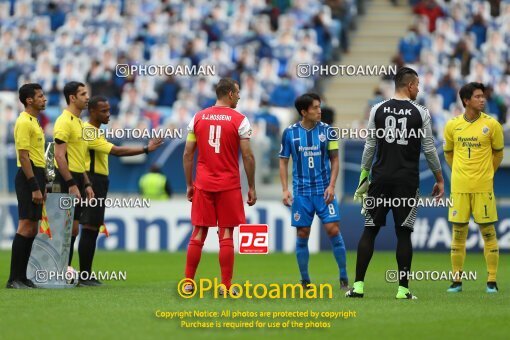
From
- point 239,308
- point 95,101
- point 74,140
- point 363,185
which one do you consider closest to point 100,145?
point 74,140

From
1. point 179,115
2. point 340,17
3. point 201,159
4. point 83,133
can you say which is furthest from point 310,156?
point 340,17

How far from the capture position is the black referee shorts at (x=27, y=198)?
47.3 feet

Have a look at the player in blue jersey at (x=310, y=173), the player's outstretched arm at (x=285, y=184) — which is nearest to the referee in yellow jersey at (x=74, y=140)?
the player's outstretched arm at (x=285, y=184)

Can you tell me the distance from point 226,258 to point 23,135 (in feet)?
9.37

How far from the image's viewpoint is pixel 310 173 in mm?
14633

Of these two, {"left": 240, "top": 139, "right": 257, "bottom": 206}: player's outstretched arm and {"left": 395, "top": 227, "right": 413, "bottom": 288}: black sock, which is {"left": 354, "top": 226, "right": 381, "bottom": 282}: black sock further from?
{"left": 240, "top": 139, "right": 257, "bottom": 206}: player's outstretched arm

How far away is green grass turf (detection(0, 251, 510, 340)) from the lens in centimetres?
1067

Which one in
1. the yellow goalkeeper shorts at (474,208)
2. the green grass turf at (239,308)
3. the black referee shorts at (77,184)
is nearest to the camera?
the green grass turf at (239,308)

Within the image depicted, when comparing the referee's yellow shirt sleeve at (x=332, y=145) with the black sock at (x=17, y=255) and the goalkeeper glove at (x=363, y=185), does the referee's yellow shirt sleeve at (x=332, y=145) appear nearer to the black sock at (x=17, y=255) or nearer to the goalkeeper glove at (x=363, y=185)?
the goalkeeper glove at (x=363, y=185)

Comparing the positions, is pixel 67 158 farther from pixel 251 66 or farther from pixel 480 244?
pixel 251 66

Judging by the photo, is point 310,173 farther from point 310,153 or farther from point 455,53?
point 455,53

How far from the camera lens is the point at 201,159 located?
44.3 ft

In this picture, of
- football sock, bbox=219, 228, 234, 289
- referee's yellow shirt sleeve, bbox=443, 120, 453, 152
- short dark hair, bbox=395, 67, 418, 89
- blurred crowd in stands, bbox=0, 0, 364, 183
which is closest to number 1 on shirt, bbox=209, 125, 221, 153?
football sock, bbox=219, 228, 234, 289

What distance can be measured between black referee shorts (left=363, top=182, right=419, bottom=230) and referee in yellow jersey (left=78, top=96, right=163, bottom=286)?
3.20 meters
